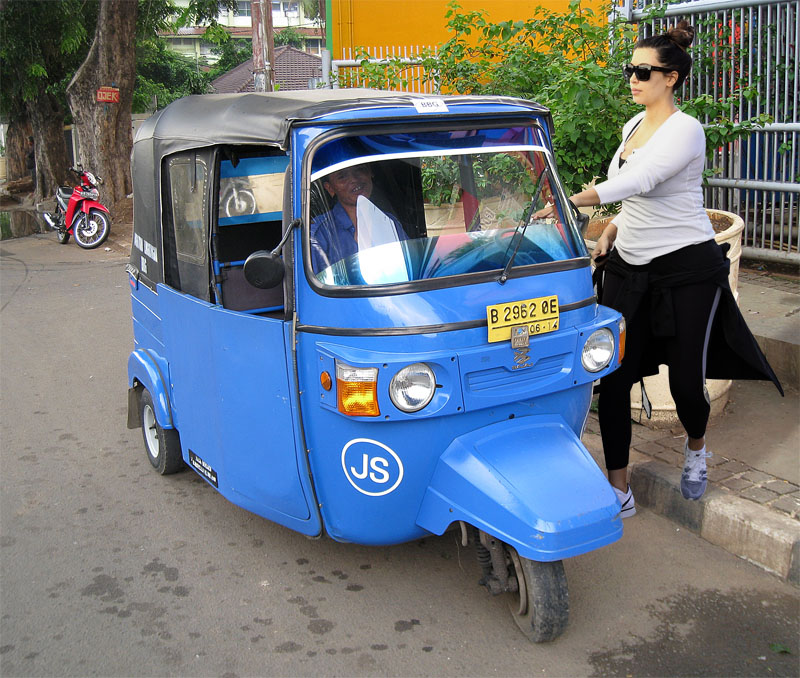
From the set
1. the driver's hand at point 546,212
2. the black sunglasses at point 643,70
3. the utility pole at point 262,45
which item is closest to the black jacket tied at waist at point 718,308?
the driver's hand at point 546,212

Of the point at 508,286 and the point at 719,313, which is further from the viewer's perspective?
the point at 719,313

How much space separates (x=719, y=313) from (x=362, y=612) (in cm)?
199

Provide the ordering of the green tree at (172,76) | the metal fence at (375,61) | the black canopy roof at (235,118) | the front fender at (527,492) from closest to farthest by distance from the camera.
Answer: the front fender at (527,492) → the black canopy roof at (235,118) → the metal fence at (375,61) → the green tree at (172,76)

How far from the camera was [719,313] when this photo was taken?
3699mm

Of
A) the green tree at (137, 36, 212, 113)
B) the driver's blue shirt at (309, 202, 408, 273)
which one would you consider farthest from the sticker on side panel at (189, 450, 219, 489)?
the green tree at (137, 36, 212, 113)

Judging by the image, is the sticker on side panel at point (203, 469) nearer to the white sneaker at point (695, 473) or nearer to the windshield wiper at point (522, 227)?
the windshield wiper at point (522, 227)

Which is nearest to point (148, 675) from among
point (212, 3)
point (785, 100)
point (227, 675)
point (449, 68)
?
point (227, 675)

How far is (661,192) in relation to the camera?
357 centimetres

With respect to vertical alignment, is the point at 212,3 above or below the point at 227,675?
above

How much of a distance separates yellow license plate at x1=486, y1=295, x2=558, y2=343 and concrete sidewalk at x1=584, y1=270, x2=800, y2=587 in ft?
4.43

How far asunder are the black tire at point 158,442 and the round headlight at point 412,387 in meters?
2.01

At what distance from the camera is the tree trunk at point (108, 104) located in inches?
612

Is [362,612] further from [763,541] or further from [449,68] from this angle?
[449,68]

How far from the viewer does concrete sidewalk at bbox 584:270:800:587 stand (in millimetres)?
3668
